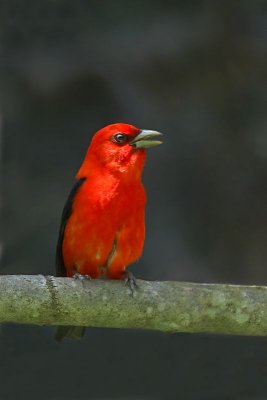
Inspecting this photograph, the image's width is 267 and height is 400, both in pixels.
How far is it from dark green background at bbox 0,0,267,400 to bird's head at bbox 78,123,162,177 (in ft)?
3.27

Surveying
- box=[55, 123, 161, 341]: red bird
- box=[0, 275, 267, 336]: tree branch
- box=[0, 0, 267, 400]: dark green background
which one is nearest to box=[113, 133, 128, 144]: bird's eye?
box=[55, 123, 161, 341]: red bird

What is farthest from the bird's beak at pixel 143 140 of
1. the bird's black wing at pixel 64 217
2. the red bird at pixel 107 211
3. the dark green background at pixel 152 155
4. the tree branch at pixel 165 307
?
the dark green background at pixel 152 155

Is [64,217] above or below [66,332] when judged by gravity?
above

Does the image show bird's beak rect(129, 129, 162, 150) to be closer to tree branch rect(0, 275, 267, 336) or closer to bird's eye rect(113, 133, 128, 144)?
bird's eye rect(113, 133, 128, 144)

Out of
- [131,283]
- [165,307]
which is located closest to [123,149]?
[131,283]

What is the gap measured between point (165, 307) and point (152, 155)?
6.37 feet

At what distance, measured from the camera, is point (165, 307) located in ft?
11.2

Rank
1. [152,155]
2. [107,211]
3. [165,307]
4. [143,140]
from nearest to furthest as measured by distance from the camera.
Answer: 1. [165,307]
2. [107,211]
3. [143,140]
4. [152,155]

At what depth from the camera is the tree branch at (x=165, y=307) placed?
3.37 metres

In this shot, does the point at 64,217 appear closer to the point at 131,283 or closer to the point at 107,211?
the point at 107,211

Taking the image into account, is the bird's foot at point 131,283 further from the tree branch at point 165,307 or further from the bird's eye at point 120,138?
the bird's eye at point 120,138

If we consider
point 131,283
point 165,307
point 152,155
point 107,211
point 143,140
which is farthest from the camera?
point 152,155

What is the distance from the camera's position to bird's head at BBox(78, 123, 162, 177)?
4109mm

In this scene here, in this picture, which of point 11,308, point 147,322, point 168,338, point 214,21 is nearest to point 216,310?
point 147,322
